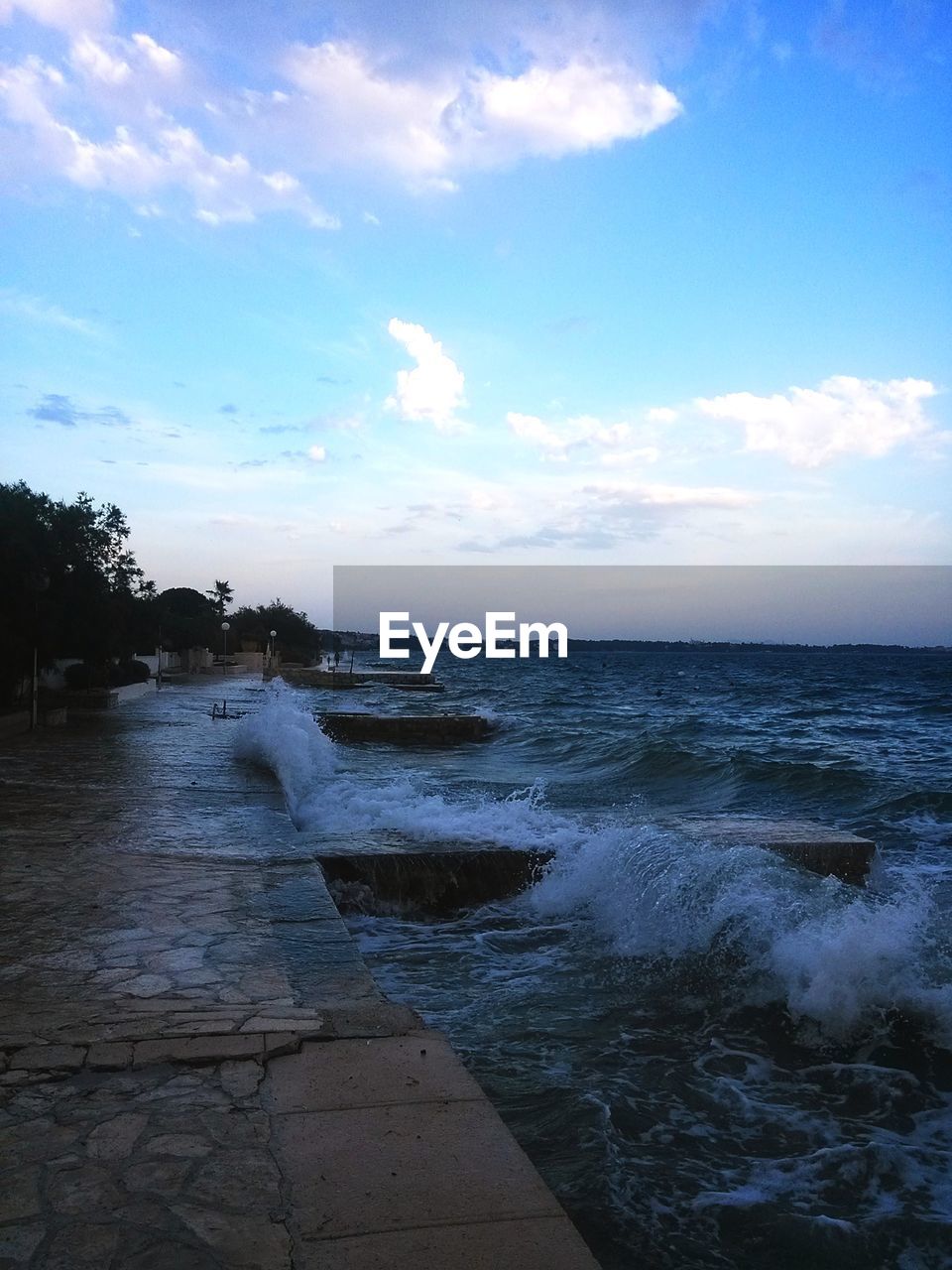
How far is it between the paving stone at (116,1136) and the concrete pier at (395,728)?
19329 millimetres

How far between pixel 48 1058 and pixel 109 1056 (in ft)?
0.71

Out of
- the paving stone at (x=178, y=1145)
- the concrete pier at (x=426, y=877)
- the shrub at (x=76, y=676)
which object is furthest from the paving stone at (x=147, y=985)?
the shrub at (x=76, y=676)

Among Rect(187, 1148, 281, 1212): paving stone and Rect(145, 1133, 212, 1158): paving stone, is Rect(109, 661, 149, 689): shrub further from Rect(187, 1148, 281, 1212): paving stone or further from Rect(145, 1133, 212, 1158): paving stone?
Rect(187, 1148, 281, 1212): paving stone

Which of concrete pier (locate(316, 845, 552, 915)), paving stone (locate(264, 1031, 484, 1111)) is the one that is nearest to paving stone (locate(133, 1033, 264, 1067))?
paving stone (locate(264, 1031, 484, 1111))

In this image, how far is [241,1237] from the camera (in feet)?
8.22

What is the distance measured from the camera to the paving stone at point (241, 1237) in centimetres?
241

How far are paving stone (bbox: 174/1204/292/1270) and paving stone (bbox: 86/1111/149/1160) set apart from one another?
1.23 feet

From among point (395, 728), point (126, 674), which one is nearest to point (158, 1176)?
point (395, 728)

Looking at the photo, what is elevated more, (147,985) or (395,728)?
(147,985)

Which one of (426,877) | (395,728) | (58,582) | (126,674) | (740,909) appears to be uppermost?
(58,582)

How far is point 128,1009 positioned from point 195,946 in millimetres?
927

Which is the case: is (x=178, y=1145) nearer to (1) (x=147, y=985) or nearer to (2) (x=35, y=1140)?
(2) (x=35, y=1140)

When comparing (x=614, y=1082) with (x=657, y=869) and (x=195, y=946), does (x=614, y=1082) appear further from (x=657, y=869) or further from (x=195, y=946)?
(x=657, y=869)

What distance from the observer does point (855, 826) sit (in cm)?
1338
